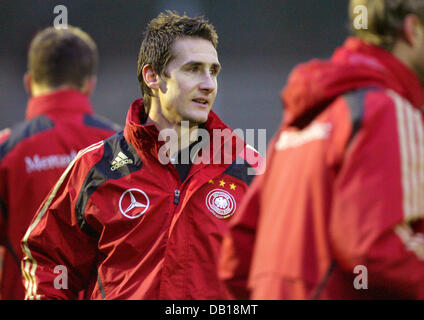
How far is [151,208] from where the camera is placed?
3.00m

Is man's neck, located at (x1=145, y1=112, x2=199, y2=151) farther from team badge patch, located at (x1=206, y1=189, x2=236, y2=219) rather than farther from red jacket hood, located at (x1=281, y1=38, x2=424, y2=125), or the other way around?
red jacket hood, located at (x1=281, y1=38, x2=424, y2=125)

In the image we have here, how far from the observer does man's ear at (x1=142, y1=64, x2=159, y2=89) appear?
11.8 ft

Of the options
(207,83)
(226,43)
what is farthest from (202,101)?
(226,43)

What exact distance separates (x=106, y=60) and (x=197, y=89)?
873 cm

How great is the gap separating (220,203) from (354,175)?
51.8 inches

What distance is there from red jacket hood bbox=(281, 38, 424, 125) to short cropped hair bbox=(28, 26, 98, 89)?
2.41 m

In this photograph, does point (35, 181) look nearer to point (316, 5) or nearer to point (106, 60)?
point (106, 60)

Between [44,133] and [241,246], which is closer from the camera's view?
[241,246]

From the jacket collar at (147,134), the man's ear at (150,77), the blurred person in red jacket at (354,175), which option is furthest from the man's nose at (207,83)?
the blurred person in red jacket at (354,175)

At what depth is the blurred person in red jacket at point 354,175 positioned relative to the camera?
1796 mm

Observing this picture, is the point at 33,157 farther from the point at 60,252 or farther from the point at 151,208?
the point at 151,208

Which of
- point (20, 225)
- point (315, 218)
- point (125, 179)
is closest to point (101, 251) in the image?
point (125, 179)

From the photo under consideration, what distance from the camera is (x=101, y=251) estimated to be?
3076mm

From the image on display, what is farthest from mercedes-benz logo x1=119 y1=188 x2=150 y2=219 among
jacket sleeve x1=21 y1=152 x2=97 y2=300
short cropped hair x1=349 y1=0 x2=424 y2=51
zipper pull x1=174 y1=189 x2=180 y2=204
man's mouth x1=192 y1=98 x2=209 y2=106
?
short cropped hair x1=349 y1=0 x2=424 y2=51
